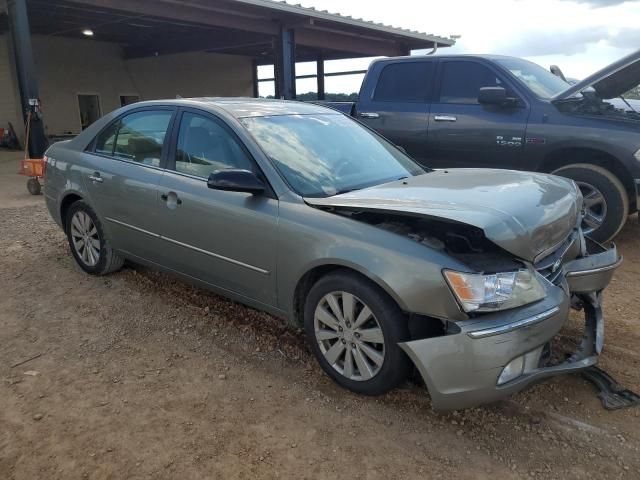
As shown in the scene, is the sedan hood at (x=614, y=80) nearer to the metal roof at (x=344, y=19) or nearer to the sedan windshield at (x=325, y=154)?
the sedan windshield at (x=325, y=154)

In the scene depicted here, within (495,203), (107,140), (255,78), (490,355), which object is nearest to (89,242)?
(107,140)

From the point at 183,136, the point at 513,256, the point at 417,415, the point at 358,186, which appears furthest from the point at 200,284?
the point at 513,256

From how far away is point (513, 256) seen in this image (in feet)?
8.87

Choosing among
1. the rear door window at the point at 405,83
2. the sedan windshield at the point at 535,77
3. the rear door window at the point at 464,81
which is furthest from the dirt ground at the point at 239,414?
the rear door window at the point at 405,83

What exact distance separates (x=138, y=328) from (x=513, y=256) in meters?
2.63

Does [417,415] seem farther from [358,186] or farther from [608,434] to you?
[358,186]

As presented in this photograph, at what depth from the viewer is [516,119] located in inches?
233

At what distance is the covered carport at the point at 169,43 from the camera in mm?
12180

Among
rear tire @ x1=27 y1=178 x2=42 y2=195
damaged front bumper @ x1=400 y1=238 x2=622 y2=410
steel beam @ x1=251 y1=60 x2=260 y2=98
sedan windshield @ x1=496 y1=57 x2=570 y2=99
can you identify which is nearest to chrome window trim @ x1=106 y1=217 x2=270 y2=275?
damaged front bumper @ x1=400 y1=238 x2=622 y2=410

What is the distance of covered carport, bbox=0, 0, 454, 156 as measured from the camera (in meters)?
12.2

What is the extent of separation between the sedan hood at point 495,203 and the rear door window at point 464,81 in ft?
10.0

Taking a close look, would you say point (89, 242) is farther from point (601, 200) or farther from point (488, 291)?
point (601, 200)

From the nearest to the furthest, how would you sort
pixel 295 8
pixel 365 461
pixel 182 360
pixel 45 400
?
1. pixel 365 461
2. pixel 45 400
3. pixel 182 360
4. pixel 295 8

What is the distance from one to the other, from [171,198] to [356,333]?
1.76m
